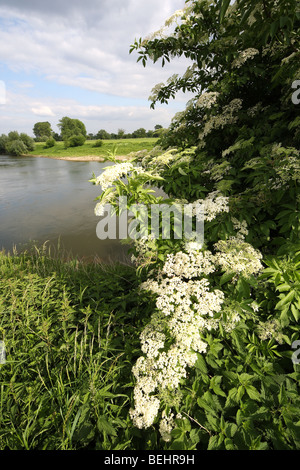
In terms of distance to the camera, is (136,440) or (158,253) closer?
(136,440)

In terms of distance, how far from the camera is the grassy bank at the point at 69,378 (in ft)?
5.35

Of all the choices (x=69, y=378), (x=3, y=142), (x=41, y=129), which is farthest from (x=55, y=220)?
(x=41, y=129)

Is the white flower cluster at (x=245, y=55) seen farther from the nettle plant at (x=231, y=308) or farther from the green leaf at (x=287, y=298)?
the green leaf at (x=287, y=298)

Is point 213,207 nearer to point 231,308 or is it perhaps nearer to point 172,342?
point 231,308

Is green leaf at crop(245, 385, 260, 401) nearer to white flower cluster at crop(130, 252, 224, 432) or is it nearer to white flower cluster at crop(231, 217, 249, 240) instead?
white flower cluster at crop(130, 252, 224, 432)

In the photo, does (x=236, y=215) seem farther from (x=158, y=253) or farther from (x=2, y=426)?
(x=2, y=426)

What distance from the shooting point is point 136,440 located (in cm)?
167

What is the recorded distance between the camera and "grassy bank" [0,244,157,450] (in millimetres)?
1631

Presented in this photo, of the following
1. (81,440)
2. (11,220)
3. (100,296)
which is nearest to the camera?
(81,440)

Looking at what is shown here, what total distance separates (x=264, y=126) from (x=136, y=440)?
329 cm

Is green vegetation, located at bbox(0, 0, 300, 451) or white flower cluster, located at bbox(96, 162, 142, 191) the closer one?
green vegetation, located at bbox(0, 0, 300, 451)

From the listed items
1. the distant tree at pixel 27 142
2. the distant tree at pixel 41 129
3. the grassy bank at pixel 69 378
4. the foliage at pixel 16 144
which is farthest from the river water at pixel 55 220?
the distant tree at pixel 41 129

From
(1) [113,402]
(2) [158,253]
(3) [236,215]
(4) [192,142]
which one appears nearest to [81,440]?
(1) [113,402]

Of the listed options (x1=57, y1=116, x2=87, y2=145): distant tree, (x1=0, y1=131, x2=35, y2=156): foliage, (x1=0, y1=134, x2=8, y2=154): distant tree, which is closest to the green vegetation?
(x1=0, y1=131, x2=35, y2=156): foliage
